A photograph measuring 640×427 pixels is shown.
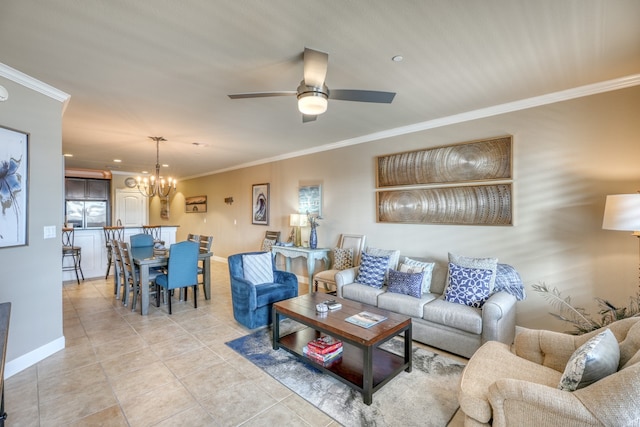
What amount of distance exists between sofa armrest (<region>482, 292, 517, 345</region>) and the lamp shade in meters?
1.05

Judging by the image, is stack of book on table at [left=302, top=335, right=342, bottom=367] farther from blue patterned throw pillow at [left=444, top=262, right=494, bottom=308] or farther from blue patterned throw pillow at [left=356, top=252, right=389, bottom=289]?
blue patterned throw pillow at [left=444, top=262, right=494, bottom=308]

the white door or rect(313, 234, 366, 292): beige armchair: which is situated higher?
the white door

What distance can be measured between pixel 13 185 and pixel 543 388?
4053 mm

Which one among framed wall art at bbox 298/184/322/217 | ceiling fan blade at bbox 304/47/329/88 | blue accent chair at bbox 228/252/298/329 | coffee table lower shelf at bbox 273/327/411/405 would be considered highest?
ceiling fan blade at bbox 304/47/329/88

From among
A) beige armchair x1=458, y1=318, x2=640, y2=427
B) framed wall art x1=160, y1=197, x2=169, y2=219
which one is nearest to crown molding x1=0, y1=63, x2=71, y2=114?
beige armchair x1=458, y1=318, x2=640, y2=427

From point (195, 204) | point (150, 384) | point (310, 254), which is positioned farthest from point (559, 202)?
point (195, 204)

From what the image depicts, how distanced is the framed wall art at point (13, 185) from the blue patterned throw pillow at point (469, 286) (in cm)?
416

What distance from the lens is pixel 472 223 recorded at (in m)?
3.55

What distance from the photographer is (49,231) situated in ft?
9.15

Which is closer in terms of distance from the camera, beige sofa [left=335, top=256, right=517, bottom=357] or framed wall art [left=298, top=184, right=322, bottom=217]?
beige sofa [left=335, top=256, right=517, bottom=357]

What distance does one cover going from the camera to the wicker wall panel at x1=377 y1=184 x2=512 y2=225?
3357mm

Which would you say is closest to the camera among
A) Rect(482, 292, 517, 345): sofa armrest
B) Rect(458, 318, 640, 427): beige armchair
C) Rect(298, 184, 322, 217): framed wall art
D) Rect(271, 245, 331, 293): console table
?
Rect(458, 318, 640, 427): beige armchair

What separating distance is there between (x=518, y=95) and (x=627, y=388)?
113 inches

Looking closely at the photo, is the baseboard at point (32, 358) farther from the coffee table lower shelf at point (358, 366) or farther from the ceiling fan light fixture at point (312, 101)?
the ceiling fan light fixture at point (312, 101)
